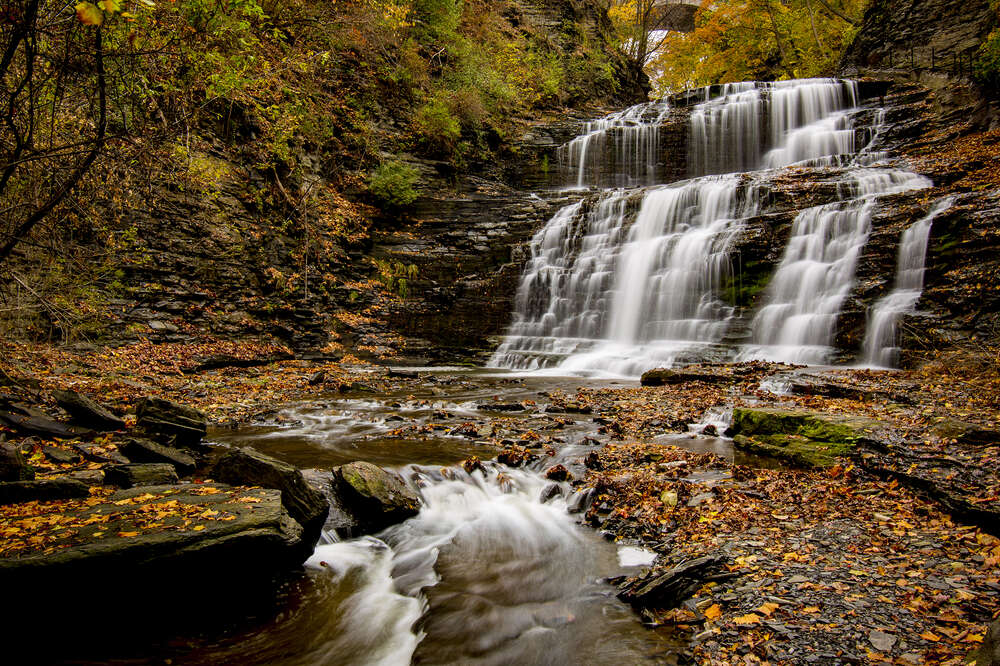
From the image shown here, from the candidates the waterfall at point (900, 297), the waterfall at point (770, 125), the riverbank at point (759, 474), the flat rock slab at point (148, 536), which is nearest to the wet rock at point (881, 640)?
the riverbank at point (759, 474)

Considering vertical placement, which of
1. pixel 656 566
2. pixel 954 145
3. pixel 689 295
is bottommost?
pixel 656 566

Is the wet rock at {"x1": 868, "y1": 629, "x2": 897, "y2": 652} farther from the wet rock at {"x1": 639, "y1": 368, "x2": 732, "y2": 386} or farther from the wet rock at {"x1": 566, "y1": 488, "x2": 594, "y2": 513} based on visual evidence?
the wet rock at {"x1": 639, "y1": 368, "x2": 732, "y2": 386}

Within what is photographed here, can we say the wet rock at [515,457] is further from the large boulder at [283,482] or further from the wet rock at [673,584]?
the wet rock at [673,584]

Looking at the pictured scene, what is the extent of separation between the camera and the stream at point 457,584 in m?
3.05

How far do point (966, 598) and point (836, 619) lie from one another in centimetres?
75

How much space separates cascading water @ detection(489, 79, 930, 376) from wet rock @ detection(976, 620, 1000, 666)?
979cm

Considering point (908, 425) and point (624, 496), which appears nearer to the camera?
point (624, 496)

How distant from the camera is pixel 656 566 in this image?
3.62 metres

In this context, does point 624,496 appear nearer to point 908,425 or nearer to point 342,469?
point 342,469

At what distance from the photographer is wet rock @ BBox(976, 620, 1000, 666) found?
197cm

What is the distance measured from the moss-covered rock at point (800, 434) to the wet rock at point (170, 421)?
6.68m

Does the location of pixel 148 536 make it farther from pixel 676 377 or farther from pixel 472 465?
pixel 676 377

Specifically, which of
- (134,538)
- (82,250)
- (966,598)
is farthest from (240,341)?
(966,598)

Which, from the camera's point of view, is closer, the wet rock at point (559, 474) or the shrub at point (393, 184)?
the wet rock at point (559, 474)
